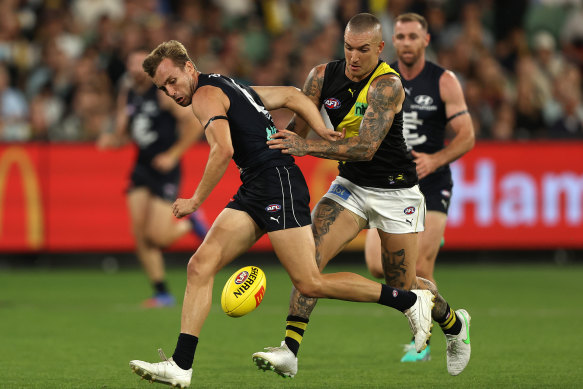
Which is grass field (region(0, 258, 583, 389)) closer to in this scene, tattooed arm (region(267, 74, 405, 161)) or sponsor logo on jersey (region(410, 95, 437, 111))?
tattooed arm (region(267, 74, 405, 161))

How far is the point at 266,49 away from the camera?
1869cm

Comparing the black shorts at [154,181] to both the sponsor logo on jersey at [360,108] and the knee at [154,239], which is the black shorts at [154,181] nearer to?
the knee at [154,239]

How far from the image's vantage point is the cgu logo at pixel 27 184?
49.9 ft

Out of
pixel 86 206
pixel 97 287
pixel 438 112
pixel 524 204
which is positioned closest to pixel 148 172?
pixel 97 287

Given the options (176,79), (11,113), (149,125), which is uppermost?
(176,79)

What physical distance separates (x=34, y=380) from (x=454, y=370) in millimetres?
3060

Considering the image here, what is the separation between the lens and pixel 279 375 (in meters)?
7.35

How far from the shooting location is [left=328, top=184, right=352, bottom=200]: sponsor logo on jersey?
7762 millimetres

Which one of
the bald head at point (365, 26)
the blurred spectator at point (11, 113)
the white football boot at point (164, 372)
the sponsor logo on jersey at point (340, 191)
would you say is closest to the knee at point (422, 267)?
the sponsor logo on jersey at point (340, 191)

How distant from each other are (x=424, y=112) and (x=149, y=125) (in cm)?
451

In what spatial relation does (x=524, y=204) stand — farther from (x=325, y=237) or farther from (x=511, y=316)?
(x=325, y=237)

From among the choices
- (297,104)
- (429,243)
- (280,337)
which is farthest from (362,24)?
(280,337)

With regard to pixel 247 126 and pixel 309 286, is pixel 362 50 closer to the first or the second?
pixel 247 126

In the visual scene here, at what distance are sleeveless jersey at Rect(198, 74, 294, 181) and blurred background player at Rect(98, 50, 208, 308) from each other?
4.78 metres
